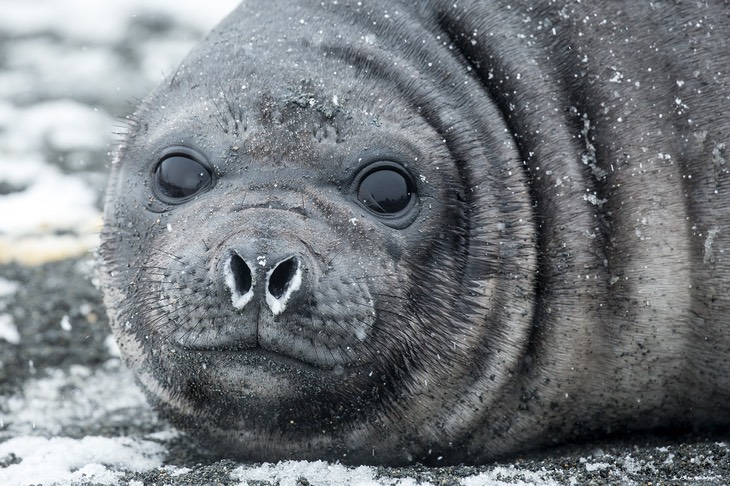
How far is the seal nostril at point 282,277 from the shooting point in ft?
10.8

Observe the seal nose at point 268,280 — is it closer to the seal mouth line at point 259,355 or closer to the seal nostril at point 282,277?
the seal nostril at point 282,277

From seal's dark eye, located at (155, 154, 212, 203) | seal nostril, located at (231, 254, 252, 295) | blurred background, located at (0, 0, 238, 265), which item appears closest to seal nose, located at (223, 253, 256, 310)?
seal nostril, located at (231, 254, 252, 295)

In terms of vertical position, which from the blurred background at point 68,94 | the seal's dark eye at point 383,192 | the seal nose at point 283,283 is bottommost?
the seal nose at point 283,283

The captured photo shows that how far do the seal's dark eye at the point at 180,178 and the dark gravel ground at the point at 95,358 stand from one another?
2.46 feet

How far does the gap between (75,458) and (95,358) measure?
4.52ft

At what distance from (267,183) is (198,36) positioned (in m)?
6.80

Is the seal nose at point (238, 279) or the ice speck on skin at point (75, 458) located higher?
the seal nose at point (238, 279)

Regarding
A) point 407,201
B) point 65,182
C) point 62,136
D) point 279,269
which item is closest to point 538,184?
point 407,201

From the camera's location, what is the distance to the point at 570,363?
13.1ft

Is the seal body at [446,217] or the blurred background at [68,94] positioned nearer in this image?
the seal body at [446,217]

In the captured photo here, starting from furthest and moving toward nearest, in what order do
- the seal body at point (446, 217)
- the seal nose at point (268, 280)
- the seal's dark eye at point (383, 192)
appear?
the seal's dark eye at point (383, 192) < the seal body at point (446, 217) < the seal nose at point (268, 280)

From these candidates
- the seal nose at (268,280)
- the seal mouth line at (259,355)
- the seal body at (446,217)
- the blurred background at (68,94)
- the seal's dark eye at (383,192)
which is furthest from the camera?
the blurred background at (68,94)

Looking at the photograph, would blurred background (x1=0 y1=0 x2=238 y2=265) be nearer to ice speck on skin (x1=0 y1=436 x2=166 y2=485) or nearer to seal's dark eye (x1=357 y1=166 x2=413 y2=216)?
ice speck on skin (x1=0 y1=436 x2=166 y2=485)

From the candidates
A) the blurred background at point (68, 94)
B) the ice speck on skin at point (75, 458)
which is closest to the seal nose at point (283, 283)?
the ice speck on skin at point (75, 458)
